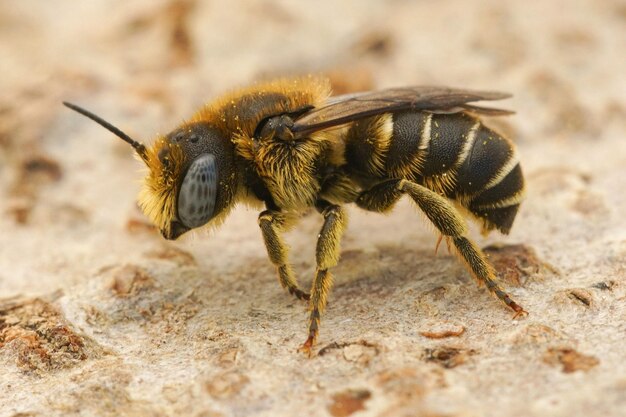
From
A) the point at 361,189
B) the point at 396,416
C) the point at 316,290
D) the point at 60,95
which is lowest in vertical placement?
the point at 396,416

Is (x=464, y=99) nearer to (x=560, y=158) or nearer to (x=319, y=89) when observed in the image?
(x=319, y=89)

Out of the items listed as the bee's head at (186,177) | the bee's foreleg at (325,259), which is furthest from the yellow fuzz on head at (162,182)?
the bee's foreleg at (325,259)

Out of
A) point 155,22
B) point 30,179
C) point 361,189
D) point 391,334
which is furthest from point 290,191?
point 155,22

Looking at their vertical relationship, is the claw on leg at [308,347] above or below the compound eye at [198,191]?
below

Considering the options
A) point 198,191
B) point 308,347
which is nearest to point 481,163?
point 308,347

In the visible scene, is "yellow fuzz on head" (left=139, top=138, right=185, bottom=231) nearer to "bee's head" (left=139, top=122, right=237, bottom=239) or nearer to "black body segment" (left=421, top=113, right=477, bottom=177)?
"bee's head" (left=139, top=122, right=237, bottom=239)

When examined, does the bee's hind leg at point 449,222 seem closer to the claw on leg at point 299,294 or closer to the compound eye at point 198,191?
the claw on leg at point 299,294

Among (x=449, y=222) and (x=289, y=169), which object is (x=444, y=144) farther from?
(x=289, y=169)
